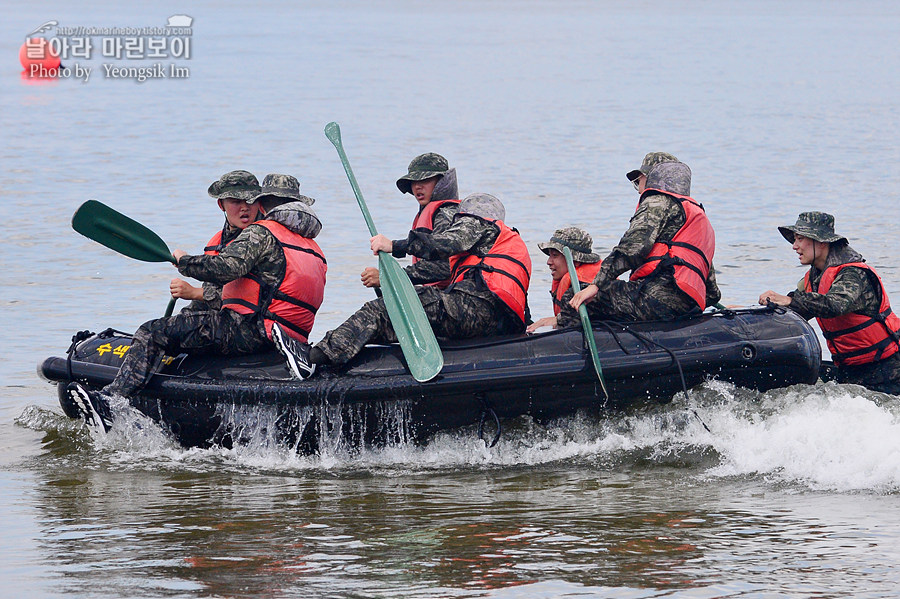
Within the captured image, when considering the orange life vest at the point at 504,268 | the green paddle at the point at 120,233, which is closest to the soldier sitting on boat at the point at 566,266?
the orange life vest at the point at 504,268

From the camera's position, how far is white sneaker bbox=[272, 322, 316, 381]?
7.45m

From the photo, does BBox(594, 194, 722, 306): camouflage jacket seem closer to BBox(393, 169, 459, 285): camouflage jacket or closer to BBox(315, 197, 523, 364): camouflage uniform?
BBox(315, 197, 523, 364): camouflage uniform

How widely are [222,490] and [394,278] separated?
1.53 metres

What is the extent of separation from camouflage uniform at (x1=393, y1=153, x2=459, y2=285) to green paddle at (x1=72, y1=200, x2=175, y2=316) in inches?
58.6

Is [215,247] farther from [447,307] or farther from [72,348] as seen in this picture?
[447,307]

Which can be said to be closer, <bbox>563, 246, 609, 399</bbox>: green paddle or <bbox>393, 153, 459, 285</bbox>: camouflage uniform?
<bbox>563, 246, 609, 399</bbox>: green paddle

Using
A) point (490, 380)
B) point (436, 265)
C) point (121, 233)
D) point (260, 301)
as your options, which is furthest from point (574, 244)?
point (121, 233)

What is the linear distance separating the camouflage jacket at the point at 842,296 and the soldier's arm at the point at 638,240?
2.93 ft

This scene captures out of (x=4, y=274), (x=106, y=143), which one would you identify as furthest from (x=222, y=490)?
(x=106, y=143)

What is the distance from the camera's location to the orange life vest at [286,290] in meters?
7.61

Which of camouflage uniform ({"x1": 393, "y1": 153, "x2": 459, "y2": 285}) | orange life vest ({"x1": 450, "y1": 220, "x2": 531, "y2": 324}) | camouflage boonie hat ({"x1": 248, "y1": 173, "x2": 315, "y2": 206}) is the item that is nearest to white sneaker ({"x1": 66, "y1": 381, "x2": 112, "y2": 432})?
camouflage boonie hat ({"x1": 248, "y1": 173, "x2": 315, "y2": 206})

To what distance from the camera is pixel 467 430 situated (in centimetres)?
757

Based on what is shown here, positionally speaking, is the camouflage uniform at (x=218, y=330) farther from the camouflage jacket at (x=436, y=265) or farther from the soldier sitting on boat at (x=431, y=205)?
the camouflage jacket at (x=436, y=265)

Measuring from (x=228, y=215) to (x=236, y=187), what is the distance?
0.19 meters
